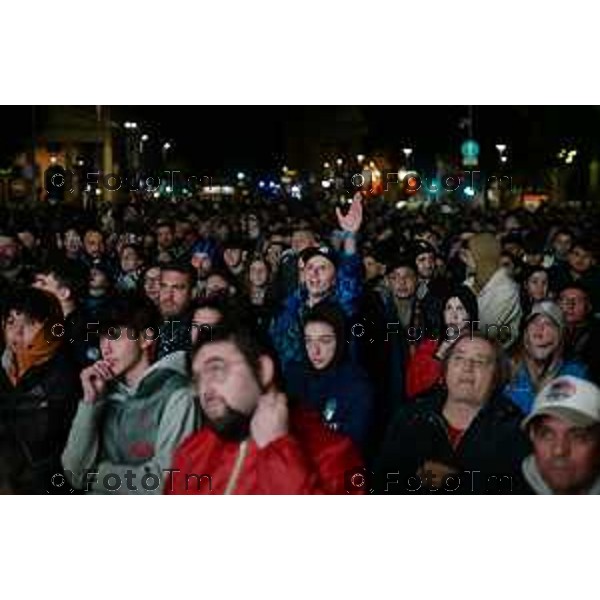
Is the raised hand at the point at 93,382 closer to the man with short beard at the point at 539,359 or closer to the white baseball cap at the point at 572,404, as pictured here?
the white baseball cap at the point at 572,404

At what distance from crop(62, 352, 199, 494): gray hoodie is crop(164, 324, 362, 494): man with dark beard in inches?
5.2

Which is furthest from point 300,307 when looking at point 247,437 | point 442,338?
point 247,437

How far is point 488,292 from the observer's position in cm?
765

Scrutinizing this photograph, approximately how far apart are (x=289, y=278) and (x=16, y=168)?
2.15m

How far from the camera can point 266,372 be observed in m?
5.05

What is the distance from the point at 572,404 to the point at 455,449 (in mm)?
615

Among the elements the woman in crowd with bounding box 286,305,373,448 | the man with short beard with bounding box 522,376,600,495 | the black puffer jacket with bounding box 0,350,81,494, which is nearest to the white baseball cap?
the man with short beard with bounding box 522,376,600,495

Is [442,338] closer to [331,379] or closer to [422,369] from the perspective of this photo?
[422,369]

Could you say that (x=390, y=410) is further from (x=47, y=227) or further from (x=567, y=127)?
(x=47, y=227)

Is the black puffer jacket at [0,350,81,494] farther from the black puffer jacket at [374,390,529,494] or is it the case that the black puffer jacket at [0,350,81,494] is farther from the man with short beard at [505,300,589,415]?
the man with short beard at [505,300,589,415]

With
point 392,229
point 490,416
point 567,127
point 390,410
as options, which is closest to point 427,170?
point 392,229

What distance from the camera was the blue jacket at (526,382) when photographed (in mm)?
5769

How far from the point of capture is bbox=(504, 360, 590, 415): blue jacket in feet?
18.9

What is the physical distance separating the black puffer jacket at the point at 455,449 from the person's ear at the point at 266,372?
75 cm
